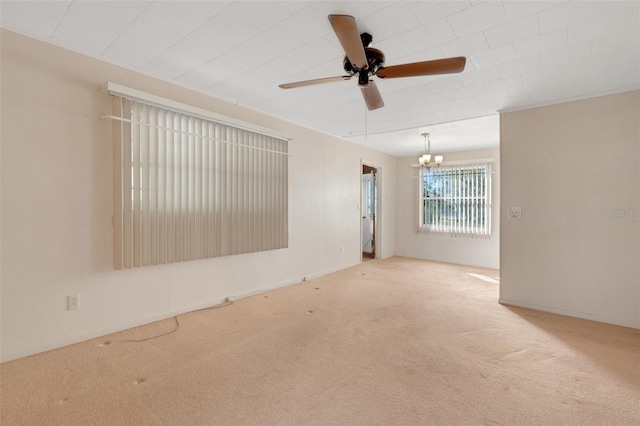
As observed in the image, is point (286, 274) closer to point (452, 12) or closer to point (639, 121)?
point (452, 12)

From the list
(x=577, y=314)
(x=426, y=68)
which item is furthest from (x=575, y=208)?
(x=426, y=68)

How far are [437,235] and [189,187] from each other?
559 centimetres

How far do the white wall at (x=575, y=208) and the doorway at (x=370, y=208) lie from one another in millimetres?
3321

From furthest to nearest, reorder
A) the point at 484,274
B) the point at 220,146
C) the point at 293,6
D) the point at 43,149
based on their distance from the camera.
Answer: the point at 484,274 < the point at 220,146 < the point at 43,149 < the point at 293,6

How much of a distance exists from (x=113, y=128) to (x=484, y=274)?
20.0 feet

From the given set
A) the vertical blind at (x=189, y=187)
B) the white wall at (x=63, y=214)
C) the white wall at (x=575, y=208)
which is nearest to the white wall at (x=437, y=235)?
the white wall at (x=575, y=208)

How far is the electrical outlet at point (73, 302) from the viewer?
2.47m

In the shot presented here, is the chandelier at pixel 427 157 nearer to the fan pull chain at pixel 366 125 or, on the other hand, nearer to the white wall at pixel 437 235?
the white wall at pixel 437 235

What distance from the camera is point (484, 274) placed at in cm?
543

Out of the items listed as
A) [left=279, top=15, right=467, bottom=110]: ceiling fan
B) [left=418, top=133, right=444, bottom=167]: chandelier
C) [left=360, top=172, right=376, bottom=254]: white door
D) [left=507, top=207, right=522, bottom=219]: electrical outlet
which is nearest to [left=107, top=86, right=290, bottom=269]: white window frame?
[left=279, top=15, right=467, bottom=110]: ceiling fan

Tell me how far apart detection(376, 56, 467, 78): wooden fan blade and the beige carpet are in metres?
2.20

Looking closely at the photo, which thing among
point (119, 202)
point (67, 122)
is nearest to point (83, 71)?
point (67, 122)

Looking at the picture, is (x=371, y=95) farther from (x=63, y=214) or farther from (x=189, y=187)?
(x=63, y=214)

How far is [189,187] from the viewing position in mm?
3158
